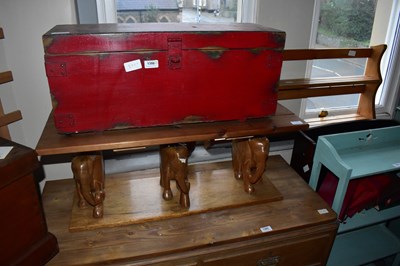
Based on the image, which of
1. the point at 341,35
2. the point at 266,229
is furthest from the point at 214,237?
→ the point at 341,35

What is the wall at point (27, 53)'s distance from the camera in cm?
117

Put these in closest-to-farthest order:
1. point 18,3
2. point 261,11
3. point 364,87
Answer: point 18,3
point 261,11
point 364,87

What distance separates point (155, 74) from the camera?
0.91 m

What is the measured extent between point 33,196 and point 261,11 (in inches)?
47.8

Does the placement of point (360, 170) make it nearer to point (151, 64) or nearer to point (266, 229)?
point (266, 229)

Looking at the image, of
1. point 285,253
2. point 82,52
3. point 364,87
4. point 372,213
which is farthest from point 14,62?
point 364,87

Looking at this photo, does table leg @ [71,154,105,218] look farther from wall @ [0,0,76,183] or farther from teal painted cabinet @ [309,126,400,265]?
teal painted cabinet @ [309,126,400,265]

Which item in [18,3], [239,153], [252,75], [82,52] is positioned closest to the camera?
[82,52]

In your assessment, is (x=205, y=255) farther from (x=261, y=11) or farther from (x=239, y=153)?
(x=261, y=11)

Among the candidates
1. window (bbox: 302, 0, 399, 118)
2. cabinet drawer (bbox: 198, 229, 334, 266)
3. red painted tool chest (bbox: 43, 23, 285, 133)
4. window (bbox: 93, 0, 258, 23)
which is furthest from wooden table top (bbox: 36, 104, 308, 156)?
window (bbox: 302, 0, 399, 118)

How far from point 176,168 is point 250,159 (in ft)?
1.03

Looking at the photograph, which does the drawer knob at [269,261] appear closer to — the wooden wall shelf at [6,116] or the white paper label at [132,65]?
the white paper label at [132,65]

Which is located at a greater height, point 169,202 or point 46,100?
point 46,100

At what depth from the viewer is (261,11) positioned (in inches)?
57.0
